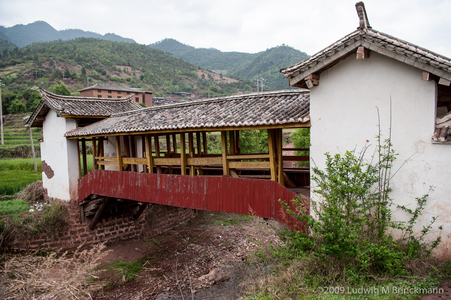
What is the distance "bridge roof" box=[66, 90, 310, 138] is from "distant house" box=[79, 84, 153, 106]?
123ft

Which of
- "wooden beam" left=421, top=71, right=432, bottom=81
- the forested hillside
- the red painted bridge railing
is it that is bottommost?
the red painted bridge railing

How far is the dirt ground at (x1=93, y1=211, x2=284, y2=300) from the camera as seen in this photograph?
9.59 m

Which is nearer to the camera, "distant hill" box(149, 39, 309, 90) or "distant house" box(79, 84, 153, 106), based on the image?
"distant house" box(79, 84, 153, 106)

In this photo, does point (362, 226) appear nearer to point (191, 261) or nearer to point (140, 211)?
point (191, 261)

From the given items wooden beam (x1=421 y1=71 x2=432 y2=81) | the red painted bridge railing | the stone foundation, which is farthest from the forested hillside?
wooden beam (x1=421 y1=71 x2=432 y2=81)

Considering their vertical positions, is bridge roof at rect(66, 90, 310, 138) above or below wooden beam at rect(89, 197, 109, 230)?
above

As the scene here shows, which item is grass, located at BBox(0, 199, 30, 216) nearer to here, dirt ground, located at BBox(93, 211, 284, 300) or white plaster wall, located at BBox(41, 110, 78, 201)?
white plaster wall, located at BBox(41, 110, 78, 201)

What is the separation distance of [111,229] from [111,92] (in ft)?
127

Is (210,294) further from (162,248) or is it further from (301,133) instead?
(301,133)

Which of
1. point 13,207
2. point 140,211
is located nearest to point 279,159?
point 140,211

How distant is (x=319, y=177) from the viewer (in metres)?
6.29

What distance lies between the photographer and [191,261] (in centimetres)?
1208

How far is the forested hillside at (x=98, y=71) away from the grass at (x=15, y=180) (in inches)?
905

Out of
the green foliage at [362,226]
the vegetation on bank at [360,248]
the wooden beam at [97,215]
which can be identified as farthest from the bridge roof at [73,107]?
the green foliage at [362,226]
